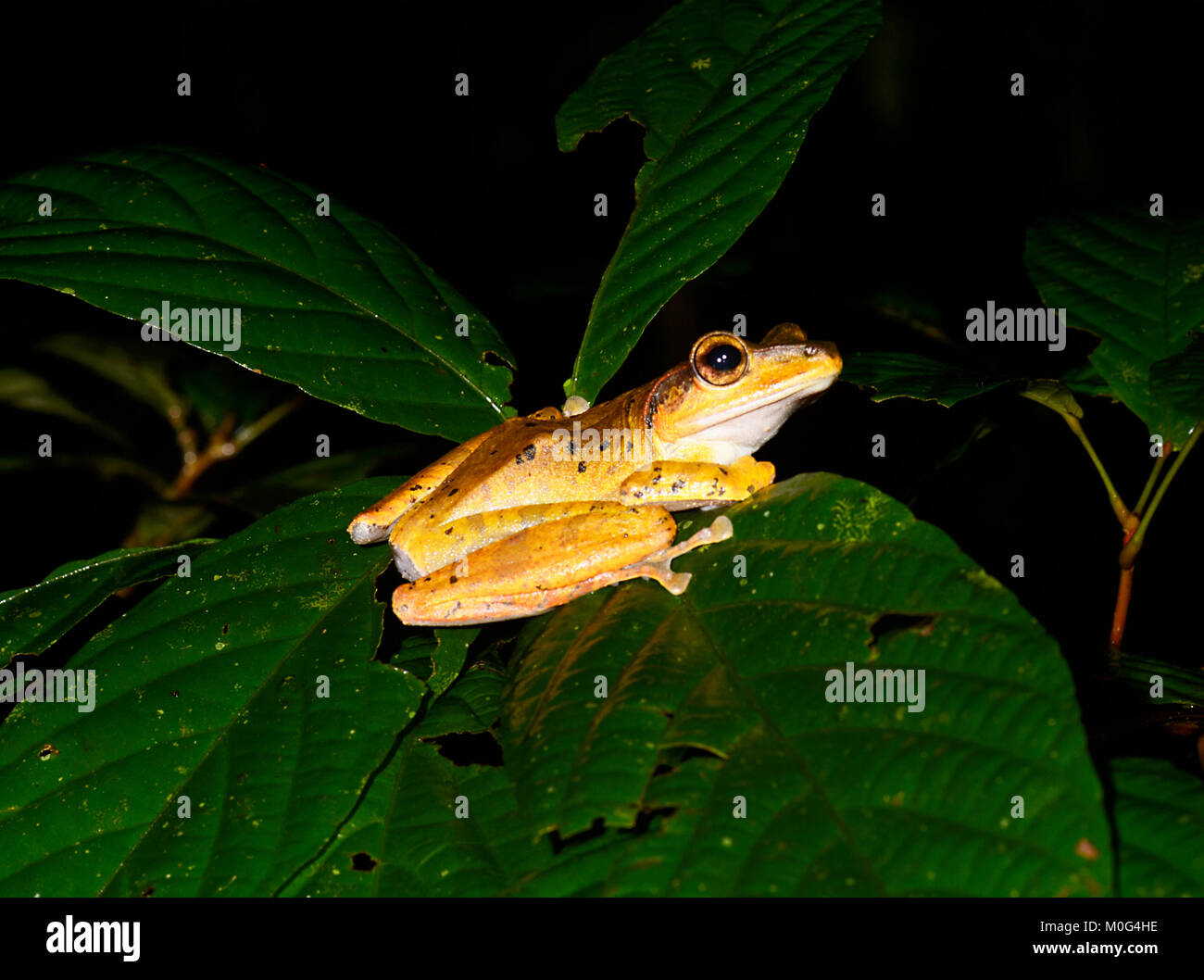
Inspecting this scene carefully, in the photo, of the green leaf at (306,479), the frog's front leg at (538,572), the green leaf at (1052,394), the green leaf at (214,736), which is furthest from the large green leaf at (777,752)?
the green leaf at (306,479)

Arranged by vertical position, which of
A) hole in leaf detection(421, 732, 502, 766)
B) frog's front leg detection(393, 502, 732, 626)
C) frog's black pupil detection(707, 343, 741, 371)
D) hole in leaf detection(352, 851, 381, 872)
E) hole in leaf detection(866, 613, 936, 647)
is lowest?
hole in leaf detection(352, 851, 381, 872)

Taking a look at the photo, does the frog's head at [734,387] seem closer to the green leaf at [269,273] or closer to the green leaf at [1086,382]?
the green leaf at [269,273]

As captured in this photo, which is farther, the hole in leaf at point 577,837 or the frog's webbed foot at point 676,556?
the frog's webbed foot at point 676,556

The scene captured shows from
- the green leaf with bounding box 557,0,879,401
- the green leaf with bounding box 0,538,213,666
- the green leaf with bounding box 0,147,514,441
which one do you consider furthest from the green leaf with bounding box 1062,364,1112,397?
the green leaf with bounding box 0,538,213,666

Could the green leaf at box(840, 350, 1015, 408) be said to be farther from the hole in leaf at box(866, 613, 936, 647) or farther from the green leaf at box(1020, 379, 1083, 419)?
the hole in leaf at box(866, 613, 936, 647)

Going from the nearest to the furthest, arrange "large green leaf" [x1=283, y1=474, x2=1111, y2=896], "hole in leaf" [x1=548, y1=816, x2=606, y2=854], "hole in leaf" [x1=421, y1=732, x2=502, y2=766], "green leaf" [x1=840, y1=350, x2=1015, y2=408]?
"large green leaf" [x1=283, y1=474, x2=1111, y2=896], "hole in leaf" [x1=548, y1=816, x2=606, y2=854], "hole in leaf" [x1=421, y1=732, x2=502, y2=766], "green leaf" [x1=840, y1=350, x2=1015, y2=408]

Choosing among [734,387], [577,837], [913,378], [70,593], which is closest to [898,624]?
[577,837]

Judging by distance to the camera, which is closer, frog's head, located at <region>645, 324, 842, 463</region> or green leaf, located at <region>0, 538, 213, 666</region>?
green leaf, located at <region>0, 538, 213, 666</region>
